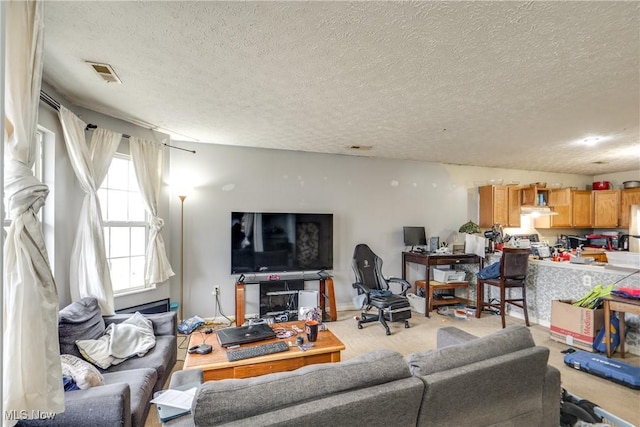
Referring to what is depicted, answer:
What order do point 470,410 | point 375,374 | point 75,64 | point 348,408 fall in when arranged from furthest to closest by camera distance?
point 75,64, point 470,410, point 375,374, point 348,408

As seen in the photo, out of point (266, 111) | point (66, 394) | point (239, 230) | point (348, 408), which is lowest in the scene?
point (66, 394)

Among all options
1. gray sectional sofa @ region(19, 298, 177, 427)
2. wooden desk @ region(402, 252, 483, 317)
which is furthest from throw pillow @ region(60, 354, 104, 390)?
wooden desk @ region(402, 252, 483, 317)

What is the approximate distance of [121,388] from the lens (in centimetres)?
155

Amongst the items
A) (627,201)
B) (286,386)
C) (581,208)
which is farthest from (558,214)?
(286,386)

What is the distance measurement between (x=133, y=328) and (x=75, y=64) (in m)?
1.98

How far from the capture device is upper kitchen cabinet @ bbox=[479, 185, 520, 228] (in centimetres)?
541

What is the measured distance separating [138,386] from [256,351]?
0.76 m

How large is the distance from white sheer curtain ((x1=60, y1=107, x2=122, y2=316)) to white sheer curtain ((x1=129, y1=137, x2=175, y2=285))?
0.54m

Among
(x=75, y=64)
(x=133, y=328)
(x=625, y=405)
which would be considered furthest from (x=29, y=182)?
(x=625, y=405)

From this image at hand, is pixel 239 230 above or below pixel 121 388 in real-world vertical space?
above

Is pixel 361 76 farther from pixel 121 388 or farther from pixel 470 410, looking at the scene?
pixel 121 388

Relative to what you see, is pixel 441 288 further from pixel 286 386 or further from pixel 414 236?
pixel 286 386

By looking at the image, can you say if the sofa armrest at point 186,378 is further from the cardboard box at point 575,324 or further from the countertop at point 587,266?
the countertop at point 587,266

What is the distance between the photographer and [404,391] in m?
1.27
